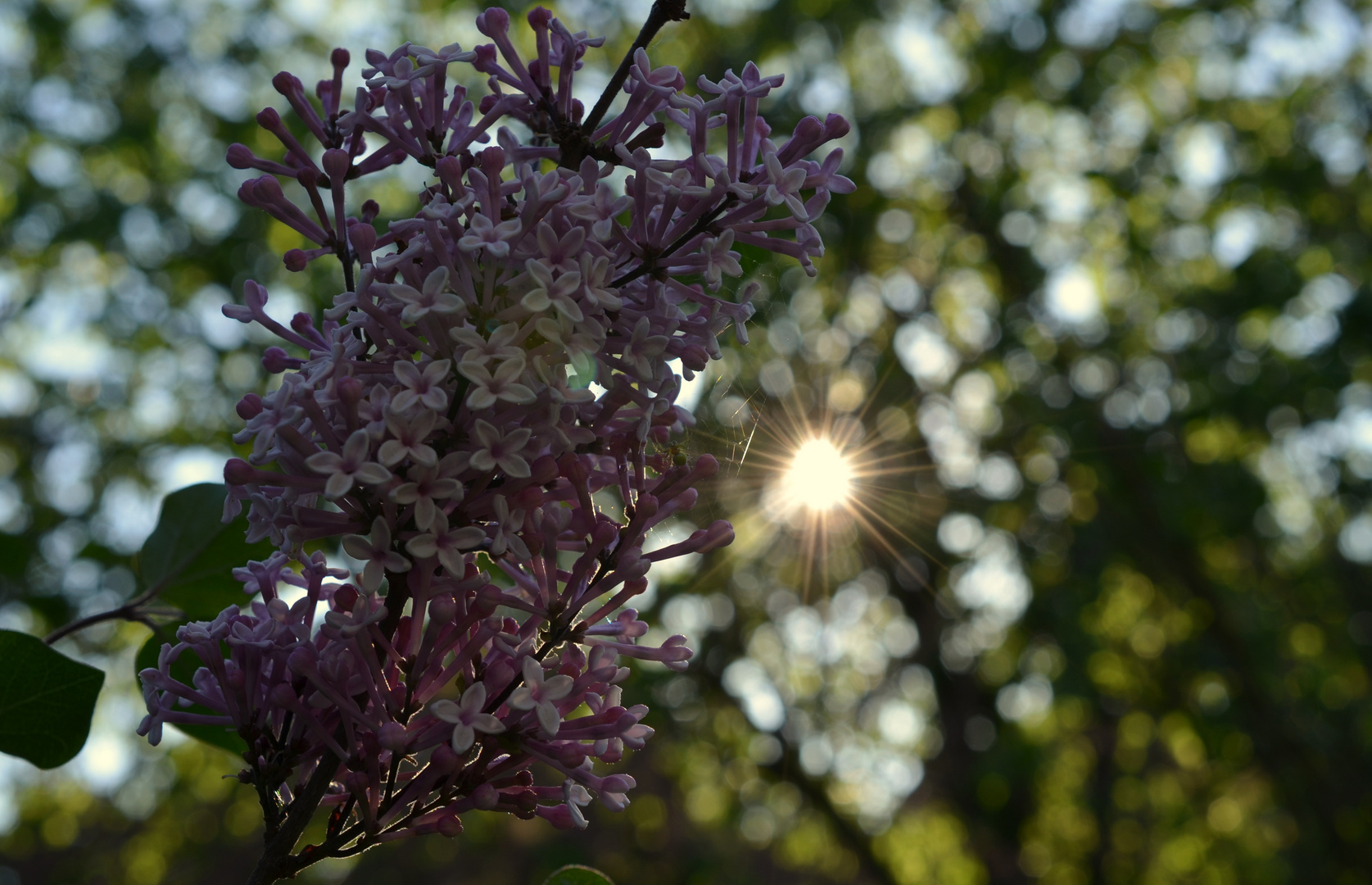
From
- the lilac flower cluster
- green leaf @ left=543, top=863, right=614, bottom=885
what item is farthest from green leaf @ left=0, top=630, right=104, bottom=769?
green leaf @ left=543, top=863, right=614, bottom=885

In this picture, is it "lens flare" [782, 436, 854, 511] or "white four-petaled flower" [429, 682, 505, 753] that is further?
"lens flare" [782, 436, 854, 511]

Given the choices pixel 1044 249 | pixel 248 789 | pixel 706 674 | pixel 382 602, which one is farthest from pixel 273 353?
pixel 248 789

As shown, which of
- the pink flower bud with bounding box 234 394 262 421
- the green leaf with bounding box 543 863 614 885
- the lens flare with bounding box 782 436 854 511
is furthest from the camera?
the lens flare with bounding box 782 436 854 511

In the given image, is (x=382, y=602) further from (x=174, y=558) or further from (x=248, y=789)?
(x=248, y=789)

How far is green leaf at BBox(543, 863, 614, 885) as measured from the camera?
1.43 metres

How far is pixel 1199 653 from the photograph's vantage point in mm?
8359

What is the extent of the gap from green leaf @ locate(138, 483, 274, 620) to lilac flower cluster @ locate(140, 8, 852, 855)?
1.90 feet

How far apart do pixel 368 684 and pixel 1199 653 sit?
878cm

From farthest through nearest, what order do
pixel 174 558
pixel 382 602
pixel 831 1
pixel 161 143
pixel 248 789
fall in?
1. pixel 248 789
2. pixel 161 143
3. pixel 831 1
4. pixel 174 558
5. pixel 382 602

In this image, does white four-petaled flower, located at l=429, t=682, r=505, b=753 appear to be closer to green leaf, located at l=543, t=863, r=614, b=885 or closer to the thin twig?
green leaf, located at l=543, t=863, r=614, b=885

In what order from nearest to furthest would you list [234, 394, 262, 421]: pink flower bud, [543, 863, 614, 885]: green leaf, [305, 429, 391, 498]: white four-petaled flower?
[305, 429, 391, 498]: white four-petaled flower → [234, 394, 262, 421]: pink flower bud → [543, 863, 614, 885]: green leaf

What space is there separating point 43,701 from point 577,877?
3.13 feet

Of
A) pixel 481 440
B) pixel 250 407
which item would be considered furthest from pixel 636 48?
pixel 250 407

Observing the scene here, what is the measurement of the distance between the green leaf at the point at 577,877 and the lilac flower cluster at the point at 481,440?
3.7 inches
